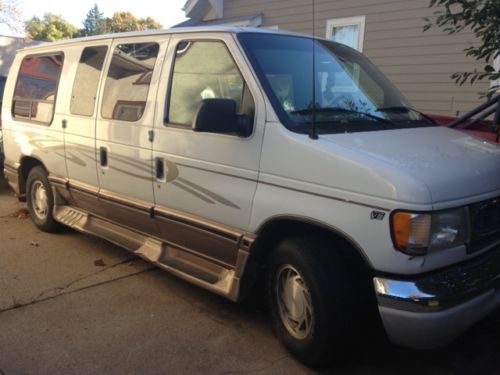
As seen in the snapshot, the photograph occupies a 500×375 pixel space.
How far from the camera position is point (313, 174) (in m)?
2.97

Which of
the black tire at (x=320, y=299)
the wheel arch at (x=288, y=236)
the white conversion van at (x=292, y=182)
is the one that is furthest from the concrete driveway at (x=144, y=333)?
the wheel arch at (x=288, y=236)

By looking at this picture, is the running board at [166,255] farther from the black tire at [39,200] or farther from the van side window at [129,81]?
the van side window at [129,81]

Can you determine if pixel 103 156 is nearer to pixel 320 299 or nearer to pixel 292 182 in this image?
pixel 292 182

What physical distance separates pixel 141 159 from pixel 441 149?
Result: 2.31 metres

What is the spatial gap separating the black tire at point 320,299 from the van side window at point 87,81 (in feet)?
8.42

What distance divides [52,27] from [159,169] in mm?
63150

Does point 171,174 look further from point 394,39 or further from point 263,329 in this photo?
point 394,39

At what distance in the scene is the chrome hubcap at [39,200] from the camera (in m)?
5.72

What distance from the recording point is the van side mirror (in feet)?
10.5

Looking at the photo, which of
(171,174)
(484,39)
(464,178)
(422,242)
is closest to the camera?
(422,242)

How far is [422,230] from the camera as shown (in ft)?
8.53

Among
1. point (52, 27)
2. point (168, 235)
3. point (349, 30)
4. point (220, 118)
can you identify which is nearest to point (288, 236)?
point (220, 118)

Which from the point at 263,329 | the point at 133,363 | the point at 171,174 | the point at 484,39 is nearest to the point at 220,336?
the point at 263,329

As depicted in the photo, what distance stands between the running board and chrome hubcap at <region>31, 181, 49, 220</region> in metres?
0.52
